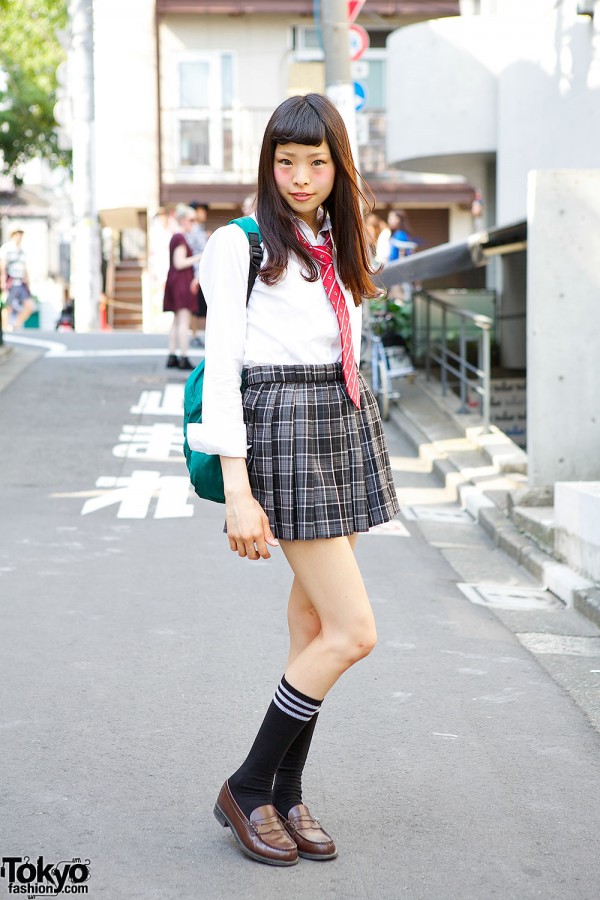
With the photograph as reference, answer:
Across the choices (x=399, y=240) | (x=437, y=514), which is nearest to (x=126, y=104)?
(x=399, y=240)

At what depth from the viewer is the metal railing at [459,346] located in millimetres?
11781

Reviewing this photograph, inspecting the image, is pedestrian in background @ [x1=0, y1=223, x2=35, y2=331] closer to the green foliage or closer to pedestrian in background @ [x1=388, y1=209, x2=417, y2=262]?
pedestrian in background @ [x1=388, y1=209, x2=417, y2=262]

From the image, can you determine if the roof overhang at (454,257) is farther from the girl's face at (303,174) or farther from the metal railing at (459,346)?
the girl's face at (303,174)

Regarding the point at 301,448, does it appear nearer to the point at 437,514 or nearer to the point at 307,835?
the point at 307,835

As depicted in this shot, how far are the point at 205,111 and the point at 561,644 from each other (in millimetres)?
24505

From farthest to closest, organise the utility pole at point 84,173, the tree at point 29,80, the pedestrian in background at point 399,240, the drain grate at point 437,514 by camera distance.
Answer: the tree at point 29,80
the utility pole at point 84,173
the pedestrian in background at point 399,240
the drain grate at point 437,514

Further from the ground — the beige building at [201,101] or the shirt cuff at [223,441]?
the beige building at [201,101]

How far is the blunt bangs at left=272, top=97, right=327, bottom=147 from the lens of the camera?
3258 millimetres

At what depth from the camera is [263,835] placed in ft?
11.3

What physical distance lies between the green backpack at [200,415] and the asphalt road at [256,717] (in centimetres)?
101

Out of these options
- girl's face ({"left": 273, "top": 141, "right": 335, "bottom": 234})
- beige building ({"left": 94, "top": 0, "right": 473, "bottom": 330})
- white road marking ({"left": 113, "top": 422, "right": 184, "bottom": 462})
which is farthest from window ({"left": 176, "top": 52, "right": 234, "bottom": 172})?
girl's face ({"left": 273, "top": 141, "right": 335, "bottom": 234})

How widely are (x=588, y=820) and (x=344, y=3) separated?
10.2 meters

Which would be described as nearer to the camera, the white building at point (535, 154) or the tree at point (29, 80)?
the white building at point (535, 154)

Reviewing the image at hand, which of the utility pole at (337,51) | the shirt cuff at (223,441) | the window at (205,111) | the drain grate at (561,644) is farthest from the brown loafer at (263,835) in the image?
the window at (205,111)
